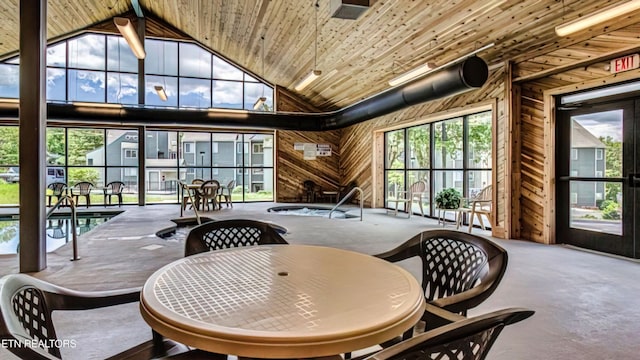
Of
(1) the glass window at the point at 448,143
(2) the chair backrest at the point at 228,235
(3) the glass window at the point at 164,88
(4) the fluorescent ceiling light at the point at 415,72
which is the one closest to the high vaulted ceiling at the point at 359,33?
(4) the fluorescent ceiling light at the point at 415,72

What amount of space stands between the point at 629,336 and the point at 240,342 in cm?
286

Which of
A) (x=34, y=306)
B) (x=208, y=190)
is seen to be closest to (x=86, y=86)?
(x=208, y=190)

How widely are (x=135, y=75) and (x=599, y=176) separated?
475 inches

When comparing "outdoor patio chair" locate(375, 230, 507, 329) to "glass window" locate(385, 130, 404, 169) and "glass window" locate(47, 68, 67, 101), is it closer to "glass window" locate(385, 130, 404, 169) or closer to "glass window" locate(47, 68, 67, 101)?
"glass window" locate(385, 130, 404, 169)

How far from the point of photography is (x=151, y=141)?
11641 mm

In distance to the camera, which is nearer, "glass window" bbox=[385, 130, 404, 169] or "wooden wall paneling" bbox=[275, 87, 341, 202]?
"glass window" bbox=[385, 130, 404, 169]

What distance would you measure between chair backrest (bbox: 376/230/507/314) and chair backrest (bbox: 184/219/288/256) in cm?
81

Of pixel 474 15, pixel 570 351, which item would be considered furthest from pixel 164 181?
pixel 570 351

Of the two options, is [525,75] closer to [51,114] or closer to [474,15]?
[474,15]

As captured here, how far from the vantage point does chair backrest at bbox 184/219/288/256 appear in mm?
2207

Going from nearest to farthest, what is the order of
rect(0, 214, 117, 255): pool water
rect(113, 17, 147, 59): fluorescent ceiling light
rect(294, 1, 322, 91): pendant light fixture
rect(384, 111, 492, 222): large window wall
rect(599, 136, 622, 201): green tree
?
rect(599, 136, 622, 201): green tree → rect(113, 17, 147, 59): fluorescent ceiling light → rect(0, 214, 117, 255): pool water → rect(294, 1, 322, 91): pendant light fixture → rect(384, 111, 492, 222): large window wall

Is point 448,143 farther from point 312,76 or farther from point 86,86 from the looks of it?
point 86,86

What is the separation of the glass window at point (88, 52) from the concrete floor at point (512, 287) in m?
6.92

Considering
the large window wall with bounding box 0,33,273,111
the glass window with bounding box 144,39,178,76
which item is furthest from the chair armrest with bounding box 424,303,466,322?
the glass window with bounding box 144,39,178,76
